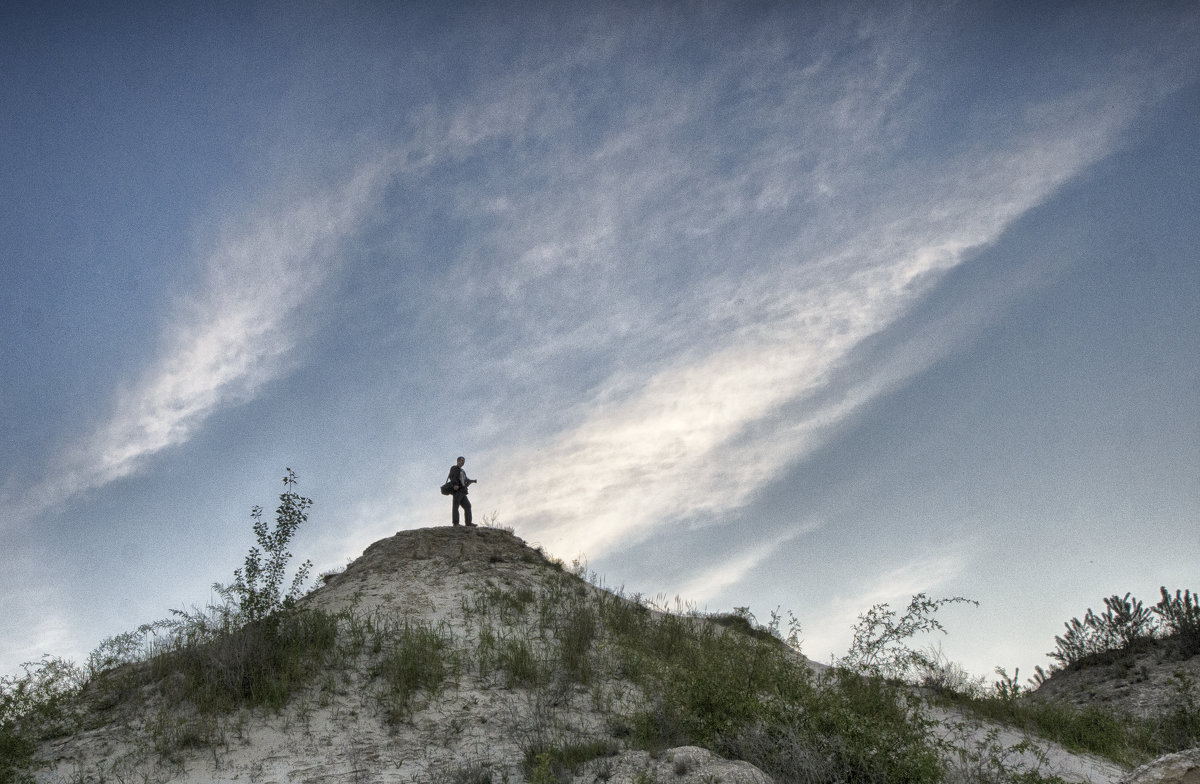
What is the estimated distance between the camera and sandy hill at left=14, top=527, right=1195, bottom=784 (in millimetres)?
7621

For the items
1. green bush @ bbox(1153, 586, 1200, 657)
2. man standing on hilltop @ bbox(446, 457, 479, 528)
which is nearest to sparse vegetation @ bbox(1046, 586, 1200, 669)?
green bush @ bbox(1153, 586, 1200, 657)

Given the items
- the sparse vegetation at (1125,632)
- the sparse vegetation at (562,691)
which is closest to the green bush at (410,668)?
the sparse vegetation at (562,691)

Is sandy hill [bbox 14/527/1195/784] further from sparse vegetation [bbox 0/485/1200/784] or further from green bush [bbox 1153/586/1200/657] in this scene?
green bush [bbox 1153/586/1200/657]

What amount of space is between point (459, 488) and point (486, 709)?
26.7 ft

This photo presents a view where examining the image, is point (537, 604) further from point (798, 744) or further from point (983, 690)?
point (983, 690)

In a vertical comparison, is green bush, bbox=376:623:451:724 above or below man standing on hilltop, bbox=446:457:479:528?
below

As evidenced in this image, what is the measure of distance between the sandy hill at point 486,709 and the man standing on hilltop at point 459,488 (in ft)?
12.2

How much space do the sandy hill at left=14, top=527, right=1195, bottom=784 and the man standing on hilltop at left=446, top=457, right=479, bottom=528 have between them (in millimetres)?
3710

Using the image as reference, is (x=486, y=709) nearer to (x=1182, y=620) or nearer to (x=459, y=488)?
(x=459, y=488)

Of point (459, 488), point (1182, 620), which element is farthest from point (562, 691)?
point (1182, 620)

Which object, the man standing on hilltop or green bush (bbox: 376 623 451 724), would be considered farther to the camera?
the man standing on hilltop

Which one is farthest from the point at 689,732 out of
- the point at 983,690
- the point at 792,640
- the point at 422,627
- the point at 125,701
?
the point at 983,690

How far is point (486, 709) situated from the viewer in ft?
33.3

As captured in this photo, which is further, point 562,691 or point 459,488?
point 459,488
